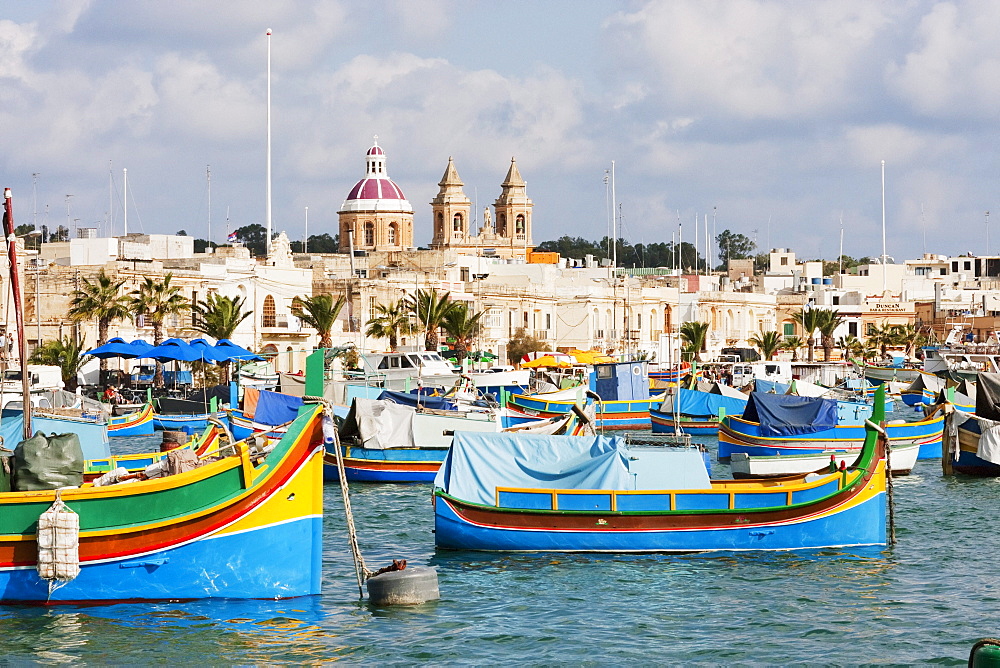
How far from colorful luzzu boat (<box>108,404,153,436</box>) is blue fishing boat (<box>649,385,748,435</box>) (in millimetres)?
18769

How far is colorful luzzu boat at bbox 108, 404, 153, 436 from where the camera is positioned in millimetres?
46384

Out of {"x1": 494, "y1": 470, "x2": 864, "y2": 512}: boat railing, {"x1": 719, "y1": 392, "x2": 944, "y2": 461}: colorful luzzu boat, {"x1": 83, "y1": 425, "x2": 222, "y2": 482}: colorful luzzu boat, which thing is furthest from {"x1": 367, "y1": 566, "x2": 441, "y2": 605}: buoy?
{"x1": 719, "y1": 392, "x2": 944, "y2": 461}: colorful luzzu boat

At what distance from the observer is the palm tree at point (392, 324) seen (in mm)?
75562

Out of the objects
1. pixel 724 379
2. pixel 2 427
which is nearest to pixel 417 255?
pixel 724 379

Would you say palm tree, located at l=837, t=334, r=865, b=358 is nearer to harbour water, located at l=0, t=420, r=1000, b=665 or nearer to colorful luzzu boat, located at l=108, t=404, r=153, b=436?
colorful luzzu boat, located at l=108, t=404, r=153, b=436

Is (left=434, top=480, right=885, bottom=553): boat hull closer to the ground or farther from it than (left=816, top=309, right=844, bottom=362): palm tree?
closer to the ground

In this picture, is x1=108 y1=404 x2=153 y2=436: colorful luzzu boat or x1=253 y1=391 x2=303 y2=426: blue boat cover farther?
x1=108 y1=404 x2=153 y2=436: colorful luzzu boat

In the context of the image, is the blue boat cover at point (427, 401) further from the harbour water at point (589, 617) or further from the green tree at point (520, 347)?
the green tree at point (520, 347)

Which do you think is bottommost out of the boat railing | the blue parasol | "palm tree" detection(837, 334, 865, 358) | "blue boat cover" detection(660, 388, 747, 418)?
"blue boat cover" detection(660, 388, 747, 418)

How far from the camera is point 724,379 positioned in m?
71.3

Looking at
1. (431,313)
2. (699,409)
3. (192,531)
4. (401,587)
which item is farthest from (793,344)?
(192,531)

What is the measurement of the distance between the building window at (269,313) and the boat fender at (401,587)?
55327 mm

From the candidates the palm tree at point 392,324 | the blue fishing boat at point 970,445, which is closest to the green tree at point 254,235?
the palm tree at point 392,324

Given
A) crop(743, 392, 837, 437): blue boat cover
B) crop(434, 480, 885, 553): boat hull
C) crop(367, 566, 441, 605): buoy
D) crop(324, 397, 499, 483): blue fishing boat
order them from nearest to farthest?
crop(367, 566, 441, 605): buoy < crop(434, 480, 885, 553): boat hull < crop(324, 397, 499, 483): blue fishing boat < crop(743, 392, 837, 437): blue boat cover
